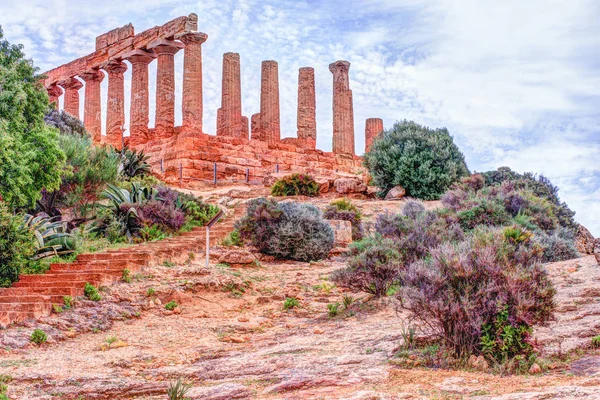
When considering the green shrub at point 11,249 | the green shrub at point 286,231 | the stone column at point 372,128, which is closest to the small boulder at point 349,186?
the green shrub at point 286,231

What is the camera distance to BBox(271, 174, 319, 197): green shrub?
93.6ft

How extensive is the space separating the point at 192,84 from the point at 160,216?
19.7m

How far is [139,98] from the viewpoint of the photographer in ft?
132

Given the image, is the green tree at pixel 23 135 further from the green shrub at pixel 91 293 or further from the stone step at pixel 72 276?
the green shrub at pixel 91 293

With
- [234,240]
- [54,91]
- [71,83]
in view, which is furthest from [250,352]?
[54,91]

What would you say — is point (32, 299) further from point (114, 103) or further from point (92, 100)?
point (92, 100)

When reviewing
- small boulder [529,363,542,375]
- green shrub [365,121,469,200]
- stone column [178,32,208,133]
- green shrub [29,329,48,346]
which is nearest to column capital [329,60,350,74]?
stone column [178,32,208,133]

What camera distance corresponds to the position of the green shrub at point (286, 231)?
18.2 meters

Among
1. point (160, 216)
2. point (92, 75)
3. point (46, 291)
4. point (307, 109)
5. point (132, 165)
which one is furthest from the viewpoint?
point (307, 109)

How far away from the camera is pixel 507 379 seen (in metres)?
6.46

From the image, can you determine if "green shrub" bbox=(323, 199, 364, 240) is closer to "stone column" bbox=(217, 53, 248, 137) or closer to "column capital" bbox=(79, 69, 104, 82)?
"stone column" bbox=(217, 53, 248, 137)

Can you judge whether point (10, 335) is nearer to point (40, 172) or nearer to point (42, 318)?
point (42, 318)

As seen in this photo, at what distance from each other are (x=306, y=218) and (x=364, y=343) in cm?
1018

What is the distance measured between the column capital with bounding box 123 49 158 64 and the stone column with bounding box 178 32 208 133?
2.78m
